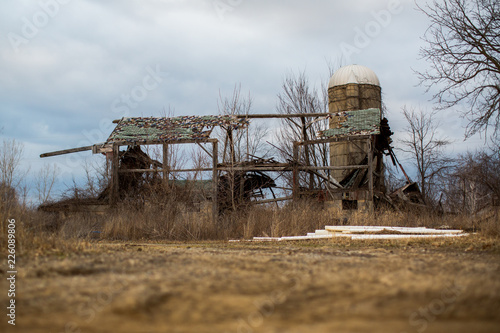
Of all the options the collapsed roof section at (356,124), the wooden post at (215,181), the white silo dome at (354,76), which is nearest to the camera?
the wooden post at (215,181)

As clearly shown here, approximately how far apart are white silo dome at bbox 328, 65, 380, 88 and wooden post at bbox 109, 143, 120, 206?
13.8m

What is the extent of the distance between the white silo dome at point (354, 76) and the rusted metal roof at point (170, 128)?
9.40 metres

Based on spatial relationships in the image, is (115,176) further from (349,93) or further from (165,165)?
(349,93)

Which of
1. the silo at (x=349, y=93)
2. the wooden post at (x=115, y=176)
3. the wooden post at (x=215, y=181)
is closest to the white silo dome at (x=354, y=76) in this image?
the silo at (x=349, y=93)

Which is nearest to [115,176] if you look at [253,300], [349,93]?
[349,93]

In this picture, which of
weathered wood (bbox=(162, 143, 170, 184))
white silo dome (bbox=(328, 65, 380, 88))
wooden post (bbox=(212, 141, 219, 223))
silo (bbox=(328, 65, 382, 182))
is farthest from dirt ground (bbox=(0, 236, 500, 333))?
white silo dome (bbox=(328, 65, 380, 88))

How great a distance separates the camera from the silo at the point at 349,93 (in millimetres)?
27672

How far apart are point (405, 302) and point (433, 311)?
20 cm

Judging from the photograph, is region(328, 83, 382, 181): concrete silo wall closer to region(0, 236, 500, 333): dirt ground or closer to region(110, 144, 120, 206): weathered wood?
region(110, 144, 120, 206): weathered wood

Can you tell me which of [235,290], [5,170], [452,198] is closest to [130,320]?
[235,290]

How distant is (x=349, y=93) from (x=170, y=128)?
11.4m

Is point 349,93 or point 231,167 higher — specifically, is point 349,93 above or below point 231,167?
above

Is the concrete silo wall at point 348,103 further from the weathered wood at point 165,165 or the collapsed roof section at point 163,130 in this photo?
the weathered wood at point 165,165

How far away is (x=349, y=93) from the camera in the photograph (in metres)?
28.4
